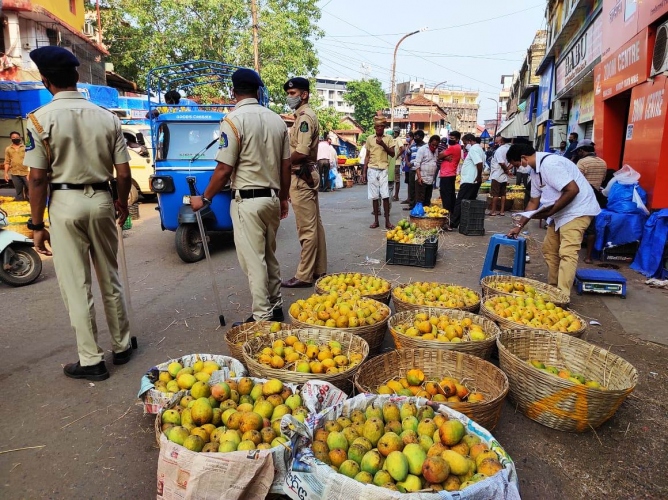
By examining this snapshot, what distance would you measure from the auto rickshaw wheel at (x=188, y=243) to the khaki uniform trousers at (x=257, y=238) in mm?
3324

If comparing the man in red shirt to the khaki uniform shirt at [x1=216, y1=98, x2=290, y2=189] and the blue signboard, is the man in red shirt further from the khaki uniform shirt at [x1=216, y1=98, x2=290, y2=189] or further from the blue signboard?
the blue signboard

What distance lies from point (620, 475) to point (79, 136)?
4.28 metres

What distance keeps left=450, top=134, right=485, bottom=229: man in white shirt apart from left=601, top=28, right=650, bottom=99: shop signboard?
2920 mm

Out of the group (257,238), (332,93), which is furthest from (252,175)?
(332,93)

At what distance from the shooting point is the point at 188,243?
24.2ft

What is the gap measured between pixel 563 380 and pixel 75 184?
3.72 metres

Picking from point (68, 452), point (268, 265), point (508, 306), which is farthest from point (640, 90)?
point (68, 452)

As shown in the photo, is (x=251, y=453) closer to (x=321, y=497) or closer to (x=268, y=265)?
(x=321, y=497)

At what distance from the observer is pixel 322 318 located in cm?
399

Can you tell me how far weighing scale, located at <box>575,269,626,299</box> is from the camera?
18.7 ft

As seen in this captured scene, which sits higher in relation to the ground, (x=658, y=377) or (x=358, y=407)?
(x=358, y=407)

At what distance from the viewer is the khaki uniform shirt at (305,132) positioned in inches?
217

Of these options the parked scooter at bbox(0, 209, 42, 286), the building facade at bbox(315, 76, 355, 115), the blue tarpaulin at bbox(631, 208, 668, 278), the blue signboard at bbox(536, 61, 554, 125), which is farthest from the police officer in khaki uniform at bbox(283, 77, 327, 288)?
the building facade at bbox(315, 76, 355, 115)

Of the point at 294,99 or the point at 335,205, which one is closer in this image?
the point at 294,99
